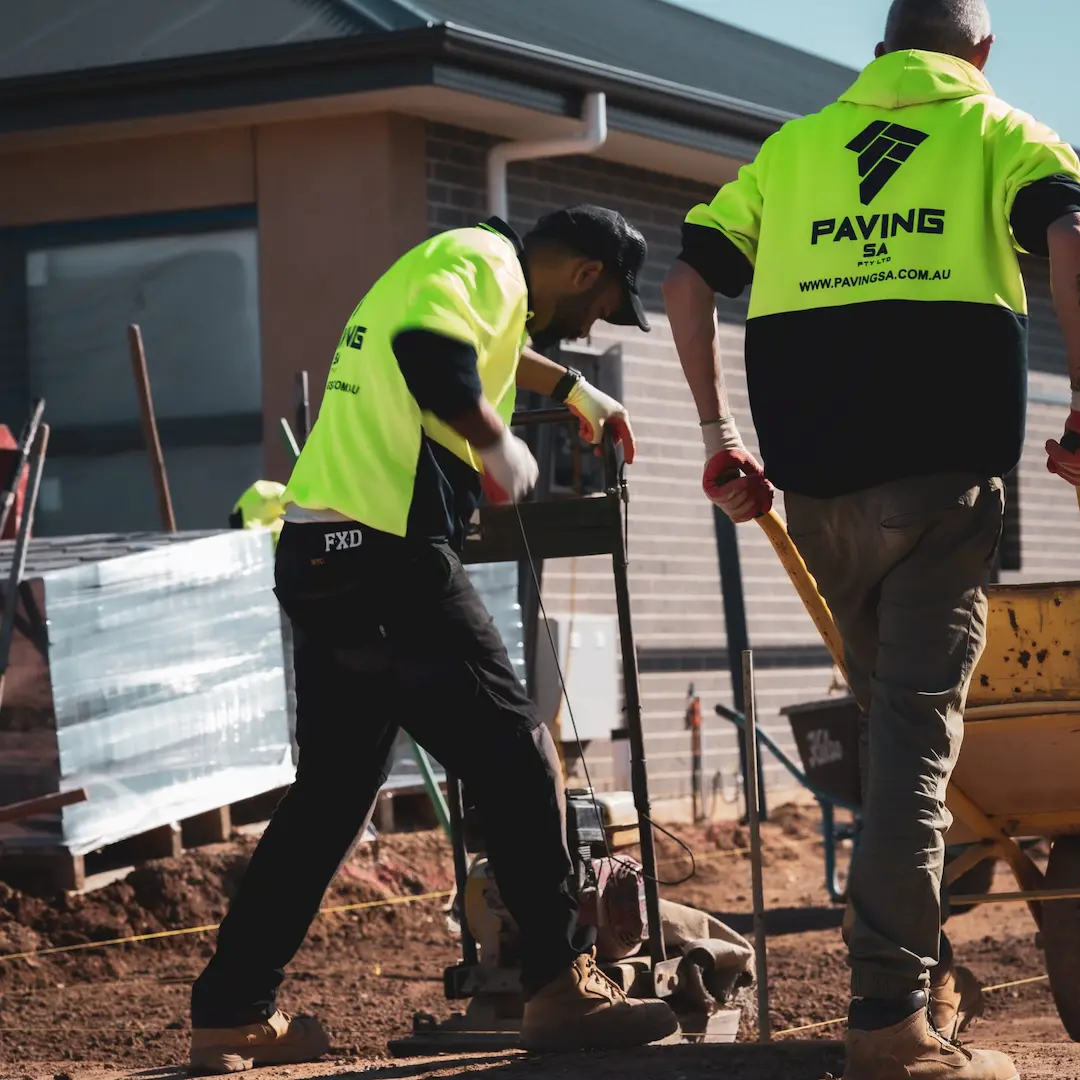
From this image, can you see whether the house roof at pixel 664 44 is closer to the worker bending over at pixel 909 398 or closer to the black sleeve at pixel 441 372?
the black sleeve at pixel 441 372

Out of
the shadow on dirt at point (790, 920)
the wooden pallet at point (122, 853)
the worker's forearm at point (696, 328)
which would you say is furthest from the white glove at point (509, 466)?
the shadow on dirt at point (790, 920)

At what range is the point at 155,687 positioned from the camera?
8812 mm

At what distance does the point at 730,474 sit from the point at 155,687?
4.85 metres

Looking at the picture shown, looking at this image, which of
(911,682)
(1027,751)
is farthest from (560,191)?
(911,682)

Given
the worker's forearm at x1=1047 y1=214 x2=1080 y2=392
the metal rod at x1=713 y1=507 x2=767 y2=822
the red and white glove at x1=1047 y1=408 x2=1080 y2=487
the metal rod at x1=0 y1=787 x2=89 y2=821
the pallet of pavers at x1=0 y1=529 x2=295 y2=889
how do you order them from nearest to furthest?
the worker's forearm at x1=1047 y1=214 x2=1080 y2=392 < the red and white glove at x1=1047 y1=408 x2=1080 y2=487 < the metal rod at x1=0 y1=787 x2=89 y2=821 < the pallet of pavers at x1=0 y1=529 x2=295 y2=889 < the metal rod at x1=713 y1=507 x2=767 y2=822

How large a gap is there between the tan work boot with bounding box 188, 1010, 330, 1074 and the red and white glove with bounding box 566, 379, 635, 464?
164 centimetres

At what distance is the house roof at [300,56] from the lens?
10422 millimetres

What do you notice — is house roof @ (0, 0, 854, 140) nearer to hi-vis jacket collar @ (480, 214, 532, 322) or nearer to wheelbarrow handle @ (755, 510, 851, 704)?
hi-vis jacket collar @ (480, 214, 532, 322)

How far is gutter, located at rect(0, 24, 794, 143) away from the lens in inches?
406

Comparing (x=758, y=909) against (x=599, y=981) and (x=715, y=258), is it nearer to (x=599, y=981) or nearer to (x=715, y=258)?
(x=599, y=981)

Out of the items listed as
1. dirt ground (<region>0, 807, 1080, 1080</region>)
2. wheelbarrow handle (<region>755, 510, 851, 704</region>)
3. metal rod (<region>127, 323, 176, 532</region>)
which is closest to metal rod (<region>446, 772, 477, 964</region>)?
dirt ground (<region>0, 807, 1080, 1080</region>)

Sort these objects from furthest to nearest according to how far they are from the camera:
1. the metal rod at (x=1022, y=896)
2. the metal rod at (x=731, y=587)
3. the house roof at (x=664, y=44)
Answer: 1. the metal rod at (x=731, y=587)
2. the house roof at (x=664, y=44)
3. the metal rod at (x=1022, y=896)

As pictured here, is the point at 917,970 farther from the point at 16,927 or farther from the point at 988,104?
the point at 16,927

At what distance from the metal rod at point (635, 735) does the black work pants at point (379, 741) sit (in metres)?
0.56
